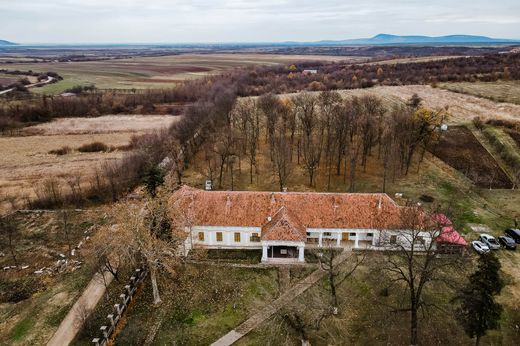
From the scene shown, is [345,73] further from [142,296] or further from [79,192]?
[142,296]

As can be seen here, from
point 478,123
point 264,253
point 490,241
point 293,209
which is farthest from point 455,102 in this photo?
point 264,253

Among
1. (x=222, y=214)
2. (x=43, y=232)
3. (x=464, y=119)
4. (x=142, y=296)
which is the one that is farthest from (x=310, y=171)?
(x=464, y=119)

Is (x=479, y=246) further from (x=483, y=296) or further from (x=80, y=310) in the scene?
(x=80, y=310)

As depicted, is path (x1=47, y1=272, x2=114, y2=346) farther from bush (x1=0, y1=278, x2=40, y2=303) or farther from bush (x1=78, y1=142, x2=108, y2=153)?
bush (x1=78, y1=142, x2=108, y2=153)

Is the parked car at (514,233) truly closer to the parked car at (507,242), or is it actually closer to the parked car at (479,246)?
the parked car at (507,242)

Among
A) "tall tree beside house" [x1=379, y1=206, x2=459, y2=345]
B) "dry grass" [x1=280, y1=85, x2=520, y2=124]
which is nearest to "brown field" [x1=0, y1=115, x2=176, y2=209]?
"tall tree beside house" [x1=379, y1=206, x2=459, y2=345]
